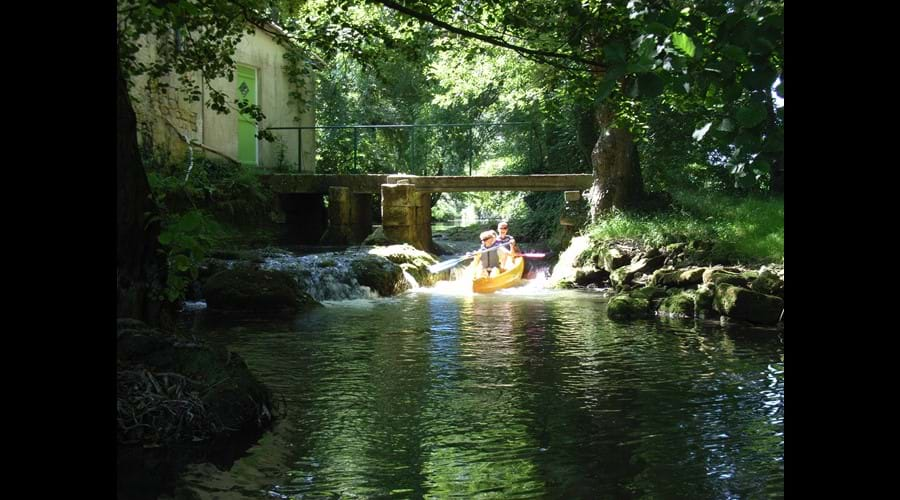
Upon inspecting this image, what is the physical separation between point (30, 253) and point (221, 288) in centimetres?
1227

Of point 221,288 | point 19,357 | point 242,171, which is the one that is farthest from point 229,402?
point 242,171

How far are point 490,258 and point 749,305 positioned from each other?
648cm

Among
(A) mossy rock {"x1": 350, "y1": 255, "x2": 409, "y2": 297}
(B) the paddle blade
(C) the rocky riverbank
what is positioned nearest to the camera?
(C) the rocky riverbank

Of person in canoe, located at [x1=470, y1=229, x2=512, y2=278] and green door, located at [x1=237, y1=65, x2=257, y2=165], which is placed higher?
green door, located at [x1=237, y1=65, x2=257, y2=165]

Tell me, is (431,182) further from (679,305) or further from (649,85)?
(649,85)

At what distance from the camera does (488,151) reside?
30.9 metres

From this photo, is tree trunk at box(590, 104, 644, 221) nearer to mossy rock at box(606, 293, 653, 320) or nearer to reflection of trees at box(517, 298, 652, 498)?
mossy rock at box(606, 293, 653, 320)

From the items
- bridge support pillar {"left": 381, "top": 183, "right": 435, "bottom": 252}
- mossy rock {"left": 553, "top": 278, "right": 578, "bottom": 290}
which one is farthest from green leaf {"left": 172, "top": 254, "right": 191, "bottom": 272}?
bridge support pillar {"left": 381, "top": 183, "right": 435, "bottom": 252}

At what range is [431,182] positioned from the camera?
830 inches

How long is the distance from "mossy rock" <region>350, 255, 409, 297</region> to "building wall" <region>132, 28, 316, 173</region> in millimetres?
3142

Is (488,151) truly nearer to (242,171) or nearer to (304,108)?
(304,108)

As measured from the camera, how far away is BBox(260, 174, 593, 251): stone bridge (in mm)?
20375

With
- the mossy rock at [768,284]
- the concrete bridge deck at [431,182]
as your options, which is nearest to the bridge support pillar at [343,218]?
the concrete bridge deck at [431,182]

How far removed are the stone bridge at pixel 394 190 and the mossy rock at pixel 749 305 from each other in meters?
8.56
